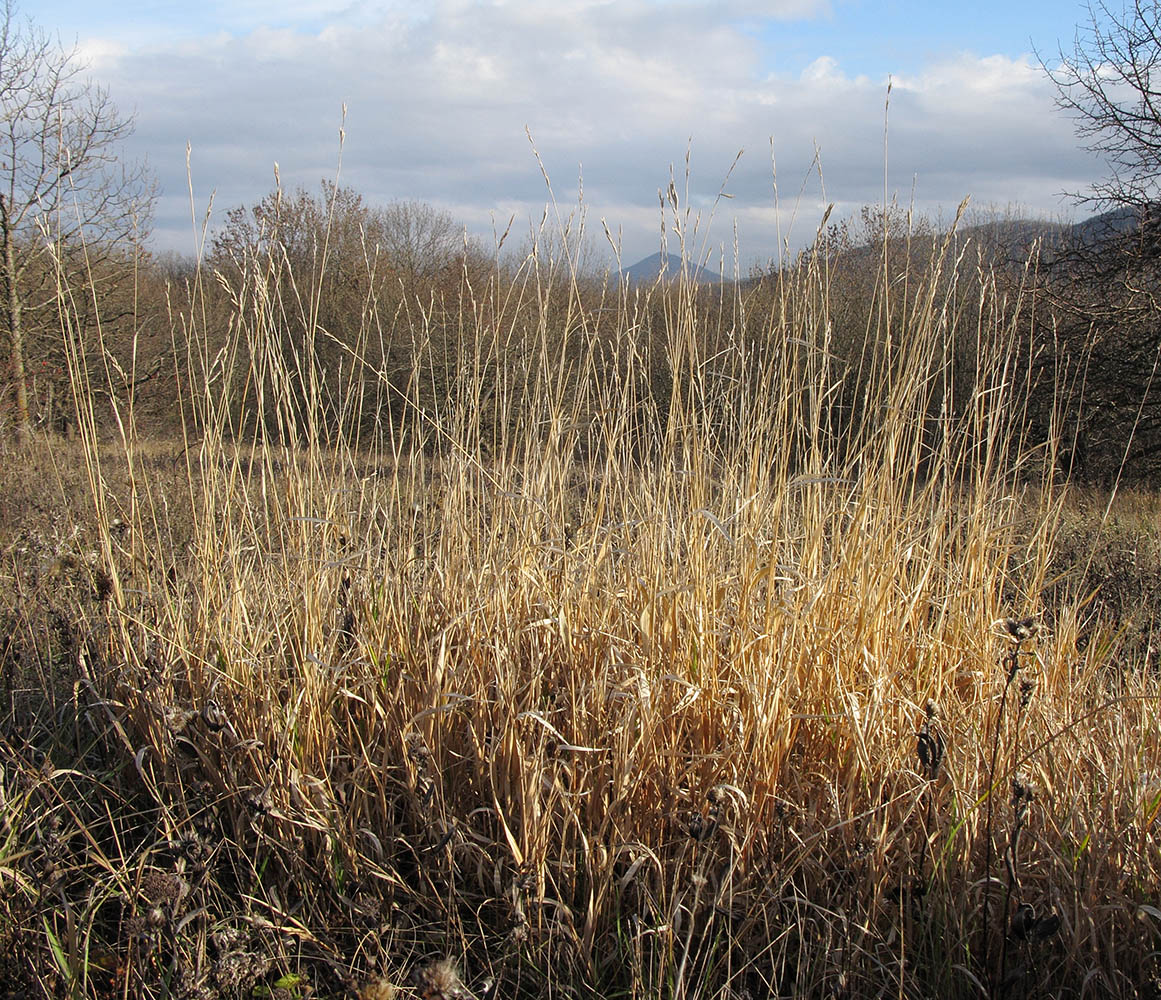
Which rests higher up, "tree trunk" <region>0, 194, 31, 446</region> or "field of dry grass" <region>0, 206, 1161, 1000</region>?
"tree trunk" <region>0, 194, 31, 446</region>

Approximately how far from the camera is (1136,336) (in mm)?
9867

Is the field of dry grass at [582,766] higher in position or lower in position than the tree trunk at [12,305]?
lower

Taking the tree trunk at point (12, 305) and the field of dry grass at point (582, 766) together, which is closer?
the field of dry grass at point (582, 766)

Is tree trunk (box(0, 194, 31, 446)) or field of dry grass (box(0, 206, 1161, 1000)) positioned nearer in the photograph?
field of dry grass (box(0, 206, 1161, 1000))

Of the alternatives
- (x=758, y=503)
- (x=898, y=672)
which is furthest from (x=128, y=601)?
(x=898, y=672)

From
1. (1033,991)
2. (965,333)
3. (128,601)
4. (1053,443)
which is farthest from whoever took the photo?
A: (965,333)

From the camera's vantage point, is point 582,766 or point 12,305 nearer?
point 582,766

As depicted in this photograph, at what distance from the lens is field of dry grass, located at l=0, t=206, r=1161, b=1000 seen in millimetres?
1608

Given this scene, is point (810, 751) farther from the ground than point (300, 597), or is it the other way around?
point (300, 597)

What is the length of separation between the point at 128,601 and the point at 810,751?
2.13 metres

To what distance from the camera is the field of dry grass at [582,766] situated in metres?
1.61

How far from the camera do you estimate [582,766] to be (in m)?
1.90

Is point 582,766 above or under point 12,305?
under

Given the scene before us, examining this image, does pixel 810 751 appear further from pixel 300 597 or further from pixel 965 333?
pixel 965 333
